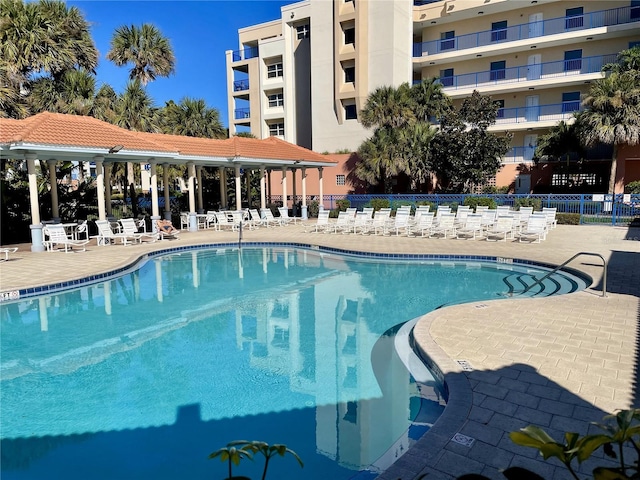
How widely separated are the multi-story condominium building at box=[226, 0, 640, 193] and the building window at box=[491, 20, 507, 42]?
68 mm

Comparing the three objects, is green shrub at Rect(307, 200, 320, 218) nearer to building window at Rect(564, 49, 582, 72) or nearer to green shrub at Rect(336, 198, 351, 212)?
green shrub at Rect(336, 198, 351, 212)

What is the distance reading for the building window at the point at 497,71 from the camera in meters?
31.3

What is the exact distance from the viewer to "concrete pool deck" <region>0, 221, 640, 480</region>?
11.0 feet

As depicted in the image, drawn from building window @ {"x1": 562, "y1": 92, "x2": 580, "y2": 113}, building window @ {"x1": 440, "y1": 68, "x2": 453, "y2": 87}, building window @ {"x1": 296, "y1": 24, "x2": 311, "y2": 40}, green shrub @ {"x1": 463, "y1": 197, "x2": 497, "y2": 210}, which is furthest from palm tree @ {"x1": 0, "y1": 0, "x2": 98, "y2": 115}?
building window @ {"x1": 562, "y1": 92, "x2": 580, "y2": 113}

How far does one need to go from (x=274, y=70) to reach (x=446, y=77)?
1476cm

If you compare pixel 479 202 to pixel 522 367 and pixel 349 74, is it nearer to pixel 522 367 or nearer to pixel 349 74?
pixel 349 74

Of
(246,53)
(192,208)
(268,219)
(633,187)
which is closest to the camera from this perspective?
(192,208)

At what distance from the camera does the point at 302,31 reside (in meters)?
37.2

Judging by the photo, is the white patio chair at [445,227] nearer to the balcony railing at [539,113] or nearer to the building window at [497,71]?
the balcony railing at [539,113]

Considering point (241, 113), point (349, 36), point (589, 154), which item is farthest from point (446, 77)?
point (241, 113)

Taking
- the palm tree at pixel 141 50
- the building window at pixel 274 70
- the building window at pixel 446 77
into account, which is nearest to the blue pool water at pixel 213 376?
the palm tree at pixel 141 50

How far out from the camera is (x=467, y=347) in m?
→ 5.58

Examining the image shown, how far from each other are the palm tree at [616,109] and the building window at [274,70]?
24.2m

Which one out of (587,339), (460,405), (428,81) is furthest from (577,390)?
(428,81)
